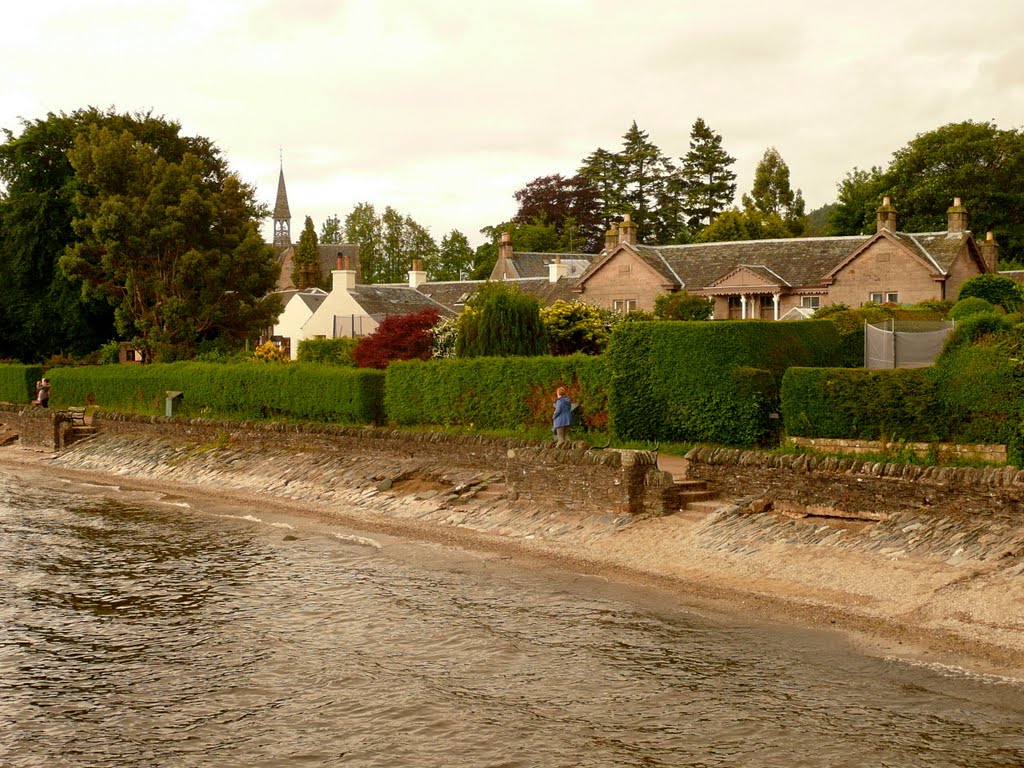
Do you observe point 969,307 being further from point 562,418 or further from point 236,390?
point 236,390

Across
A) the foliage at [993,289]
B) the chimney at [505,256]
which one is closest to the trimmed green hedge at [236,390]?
the foliage at [993,289]

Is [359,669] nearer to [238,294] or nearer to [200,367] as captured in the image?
[200,367]

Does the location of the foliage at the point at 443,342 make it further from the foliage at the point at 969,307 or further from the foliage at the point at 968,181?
the foliage at the point at 968,181

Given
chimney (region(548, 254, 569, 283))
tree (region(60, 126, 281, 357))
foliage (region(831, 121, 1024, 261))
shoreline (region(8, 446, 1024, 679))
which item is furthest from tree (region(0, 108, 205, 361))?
foliage (region(831, 121, 1024, 261))

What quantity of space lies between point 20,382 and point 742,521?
39561 millimetres

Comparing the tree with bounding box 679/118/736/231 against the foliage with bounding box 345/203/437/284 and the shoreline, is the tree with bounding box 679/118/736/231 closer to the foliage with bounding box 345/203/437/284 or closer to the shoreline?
the foliage with bounding box 345/203/437/284

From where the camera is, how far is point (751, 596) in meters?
16.3

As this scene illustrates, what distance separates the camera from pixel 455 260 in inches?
4754

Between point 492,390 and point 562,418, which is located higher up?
point 492,390

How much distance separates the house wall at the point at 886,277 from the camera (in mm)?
54938

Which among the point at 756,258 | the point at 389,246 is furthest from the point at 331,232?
the point at 756,258

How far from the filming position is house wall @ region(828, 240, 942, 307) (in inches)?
2163

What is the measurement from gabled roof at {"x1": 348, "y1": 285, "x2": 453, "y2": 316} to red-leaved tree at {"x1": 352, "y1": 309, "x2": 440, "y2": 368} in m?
20.4

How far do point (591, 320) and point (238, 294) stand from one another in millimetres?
19308
